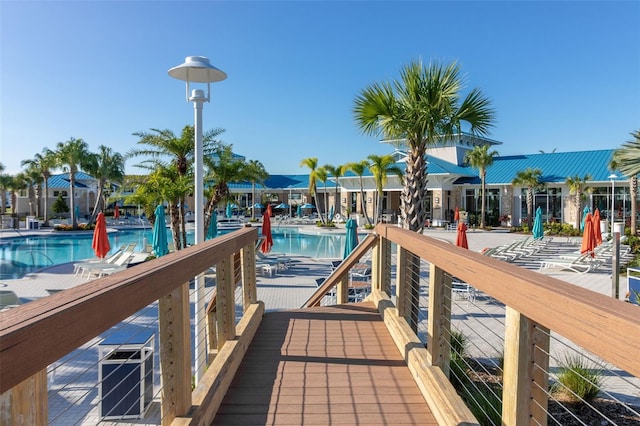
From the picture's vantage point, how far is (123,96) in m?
14.6

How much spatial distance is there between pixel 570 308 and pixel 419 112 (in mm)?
→ 6299

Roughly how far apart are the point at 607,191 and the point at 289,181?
31.7 m

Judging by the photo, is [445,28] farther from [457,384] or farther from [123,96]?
[457,384]

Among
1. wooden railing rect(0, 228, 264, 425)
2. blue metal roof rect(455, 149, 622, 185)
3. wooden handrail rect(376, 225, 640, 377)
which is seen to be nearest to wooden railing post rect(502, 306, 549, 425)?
wooden handrail rect(376, 225, 640, 377)

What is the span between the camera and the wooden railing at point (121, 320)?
1.17m

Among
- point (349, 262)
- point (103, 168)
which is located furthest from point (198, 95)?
point (103, 168)

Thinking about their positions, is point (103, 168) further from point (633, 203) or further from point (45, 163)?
point (633, 203)

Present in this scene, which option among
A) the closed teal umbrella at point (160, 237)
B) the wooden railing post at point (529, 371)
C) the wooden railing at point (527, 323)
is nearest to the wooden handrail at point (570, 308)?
the wooden railing at point (527, 323)

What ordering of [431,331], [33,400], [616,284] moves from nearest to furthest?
[33,400] → [431,331] → [616,284]

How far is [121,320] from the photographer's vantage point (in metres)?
1.75

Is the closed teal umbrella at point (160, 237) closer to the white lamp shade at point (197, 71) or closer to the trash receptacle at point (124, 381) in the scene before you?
the white lamp shade at point (197, 71)

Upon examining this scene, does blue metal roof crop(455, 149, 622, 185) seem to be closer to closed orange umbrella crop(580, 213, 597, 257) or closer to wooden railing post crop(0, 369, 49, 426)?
closed orange umbrella crop(580, 213, 597, 257)

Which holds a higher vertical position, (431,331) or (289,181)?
(289,181)

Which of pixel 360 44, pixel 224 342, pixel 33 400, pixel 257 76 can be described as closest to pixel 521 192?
pixel 360 44
